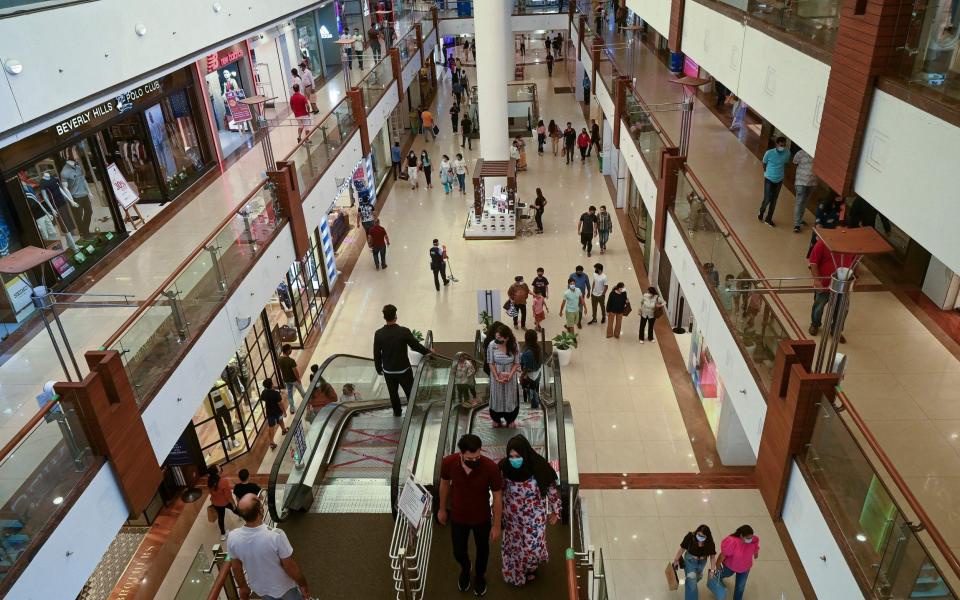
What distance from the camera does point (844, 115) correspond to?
5461mm

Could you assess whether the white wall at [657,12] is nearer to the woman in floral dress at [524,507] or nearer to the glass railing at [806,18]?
the glass railing at [806,18]

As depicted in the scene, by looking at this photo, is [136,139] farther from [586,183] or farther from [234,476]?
[586,183]

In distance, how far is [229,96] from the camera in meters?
18.0

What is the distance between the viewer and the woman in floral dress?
16.5 feet

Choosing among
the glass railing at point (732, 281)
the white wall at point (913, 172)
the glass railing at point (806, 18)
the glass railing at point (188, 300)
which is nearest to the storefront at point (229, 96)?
the glass railing at point (188, 300)

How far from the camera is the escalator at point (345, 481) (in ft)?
20.5

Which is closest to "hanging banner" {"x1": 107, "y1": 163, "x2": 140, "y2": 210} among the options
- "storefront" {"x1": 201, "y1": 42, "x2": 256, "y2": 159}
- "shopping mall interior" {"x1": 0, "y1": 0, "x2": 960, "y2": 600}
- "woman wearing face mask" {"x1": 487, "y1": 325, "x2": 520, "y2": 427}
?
"shopping mall interior" {"x1": 0, "y1": 0, "x2": 960, "y2": 600}

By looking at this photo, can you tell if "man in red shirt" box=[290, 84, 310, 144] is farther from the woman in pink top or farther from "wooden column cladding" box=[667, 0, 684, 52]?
the woman in pink top

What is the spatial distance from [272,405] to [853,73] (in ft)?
33.0

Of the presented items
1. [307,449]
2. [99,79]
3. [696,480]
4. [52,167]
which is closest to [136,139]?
[52,167]

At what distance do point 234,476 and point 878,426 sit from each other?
9763mm

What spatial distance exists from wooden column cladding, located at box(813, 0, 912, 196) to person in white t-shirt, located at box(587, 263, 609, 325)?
7956mm

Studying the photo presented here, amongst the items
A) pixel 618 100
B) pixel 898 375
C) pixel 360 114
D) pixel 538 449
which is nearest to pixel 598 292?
pixel 618 100

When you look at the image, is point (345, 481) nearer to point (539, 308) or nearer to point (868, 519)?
point (868, 519)
